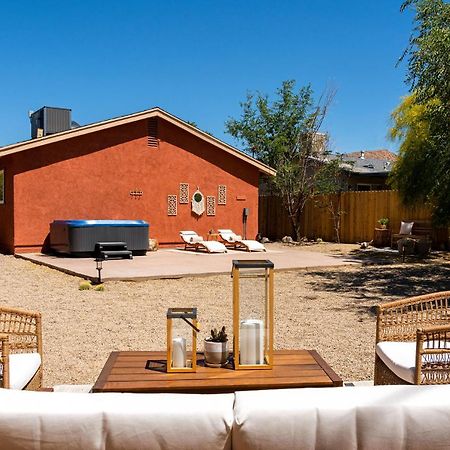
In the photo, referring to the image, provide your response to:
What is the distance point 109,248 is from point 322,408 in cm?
1285

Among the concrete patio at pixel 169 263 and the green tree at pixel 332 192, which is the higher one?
the green tree at pixel 332 192

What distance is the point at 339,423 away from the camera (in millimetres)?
1713

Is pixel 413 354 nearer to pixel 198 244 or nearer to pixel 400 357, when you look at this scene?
pixel 400 357

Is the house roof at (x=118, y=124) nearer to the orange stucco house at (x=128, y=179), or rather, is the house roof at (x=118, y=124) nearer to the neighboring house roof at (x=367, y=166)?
the orange stucco house at (x=128, y=179)

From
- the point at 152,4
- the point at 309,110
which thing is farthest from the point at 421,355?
the point at 309,110

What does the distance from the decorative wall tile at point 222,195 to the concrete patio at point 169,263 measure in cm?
293

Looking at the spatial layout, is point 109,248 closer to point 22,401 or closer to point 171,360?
point 171,360

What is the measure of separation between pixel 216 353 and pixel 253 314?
316 mm

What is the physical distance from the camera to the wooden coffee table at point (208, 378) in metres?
2.79

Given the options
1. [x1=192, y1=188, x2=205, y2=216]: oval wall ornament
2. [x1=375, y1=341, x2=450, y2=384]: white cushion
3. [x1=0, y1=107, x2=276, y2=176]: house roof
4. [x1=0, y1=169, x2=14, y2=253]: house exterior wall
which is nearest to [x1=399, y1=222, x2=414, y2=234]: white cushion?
[x1=0, y1=107, x2=276, y2=176]: house roof

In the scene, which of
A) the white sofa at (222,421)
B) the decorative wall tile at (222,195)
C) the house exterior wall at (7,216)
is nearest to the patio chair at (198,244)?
the decorative wall tile at (222,195)

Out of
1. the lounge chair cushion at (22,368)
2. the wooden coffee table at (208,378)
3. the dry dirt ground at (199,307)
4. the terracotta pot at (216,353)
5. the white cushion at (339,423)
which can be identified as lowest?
the dry dirt ground at (199,307)

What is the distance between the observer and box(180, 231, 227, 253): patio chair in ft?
50.8

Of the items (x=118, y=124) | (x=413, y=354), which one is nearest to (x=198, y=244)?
(x=118, y=124)
